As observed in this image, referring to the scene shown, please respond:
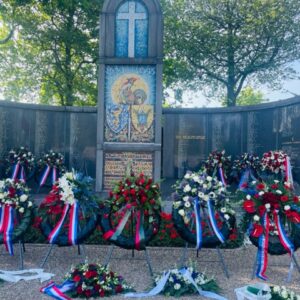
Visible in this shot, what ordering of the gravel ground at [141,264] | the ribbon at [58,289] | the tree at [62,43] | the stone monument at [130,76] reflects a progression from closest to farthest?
1. the ribbon at [58,289]
2. the gravel ground at [141,264]
3. the stone monument at [130,76]
4. the tree at [62,43]

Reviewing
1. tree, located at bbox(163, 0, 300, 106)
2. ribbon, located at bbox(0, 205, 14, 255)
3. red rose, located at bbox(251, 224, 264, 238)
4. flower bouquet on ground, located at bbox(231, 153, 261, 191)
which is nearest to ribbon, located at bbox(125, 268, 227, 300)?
red rose, located at bbox(251, 224, 264, 238)

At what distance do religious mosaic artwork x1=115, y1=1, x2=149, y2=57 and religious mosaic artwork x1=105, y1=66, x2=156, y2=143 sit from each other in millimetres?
510

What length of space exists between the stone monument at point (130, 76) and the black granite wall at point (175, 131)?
5.19 m

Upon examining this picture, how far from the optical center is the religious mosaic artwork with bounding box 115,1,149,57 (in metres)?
9.99

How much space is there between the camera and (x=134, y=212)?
5484 mm

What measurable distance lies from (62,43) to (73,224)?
1705 centimetres

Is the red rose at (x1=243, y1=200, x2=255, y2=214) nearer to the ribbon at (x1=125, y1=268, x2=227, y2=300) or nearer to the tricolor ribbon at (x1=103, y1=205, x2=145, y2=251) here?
the ribbon at (x1=125, y1=268, x2=227, y2=300)

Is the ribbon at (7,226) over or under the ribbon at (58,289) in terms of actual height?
over

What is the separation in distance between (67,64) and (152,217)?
17.2 metres

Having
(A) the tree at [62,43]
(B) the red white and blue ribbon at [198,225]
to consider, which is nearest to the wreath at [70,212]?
(B) the red white and blue ribbon at [198,225]

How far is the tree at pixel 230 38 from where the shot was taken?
2122 centimetres

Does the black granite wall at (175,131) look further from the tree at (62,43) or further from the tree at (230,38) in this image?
the tree at (230,38)

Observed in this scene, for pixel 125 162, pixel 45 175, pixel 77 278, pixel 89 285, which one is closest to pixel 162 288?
pixel 89 285

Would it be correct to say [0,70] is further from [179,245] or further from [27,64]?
[179,245]
